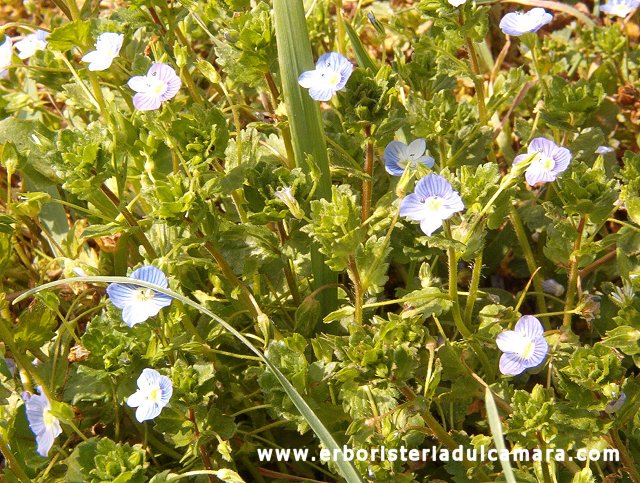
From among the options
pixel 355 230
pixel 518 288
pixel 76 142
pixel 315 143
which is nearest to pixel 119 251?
pixel 76 142

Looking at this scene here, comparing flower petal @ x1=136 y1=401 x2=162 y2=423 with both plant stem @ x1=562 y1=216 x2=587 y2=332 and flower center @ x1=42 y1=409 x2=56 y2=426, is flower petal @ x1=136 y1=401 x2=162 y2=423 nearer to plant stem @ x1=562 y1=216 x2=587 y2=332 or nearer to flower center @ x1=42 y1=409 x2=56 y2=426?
flower center @ x1=42 y1=409 x2=56 y2=426

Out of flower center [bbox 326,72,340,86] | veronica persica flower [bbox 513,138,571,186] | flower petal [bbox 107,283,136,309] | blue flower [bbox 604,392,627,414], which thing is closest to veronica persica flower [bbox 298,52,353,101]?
flower center [bbox 326,72,340,86]

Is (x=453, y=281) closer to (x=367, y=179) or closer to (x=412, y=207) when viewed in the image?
(x=412, y=207)

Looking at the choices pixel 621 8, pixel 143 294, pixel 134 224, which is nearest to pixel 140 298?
pixel 143 294

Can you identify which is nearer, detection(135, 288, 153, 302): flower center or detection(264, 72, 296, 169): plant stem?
detection(135, 288, 153, 302): flower center

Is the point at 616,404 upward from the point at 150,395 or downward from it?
downward

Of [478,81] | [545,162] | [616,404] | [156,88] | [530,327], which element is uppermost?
[156,88]

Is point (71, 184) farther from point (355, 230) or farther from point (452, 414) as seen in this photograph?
point (452, 414)
